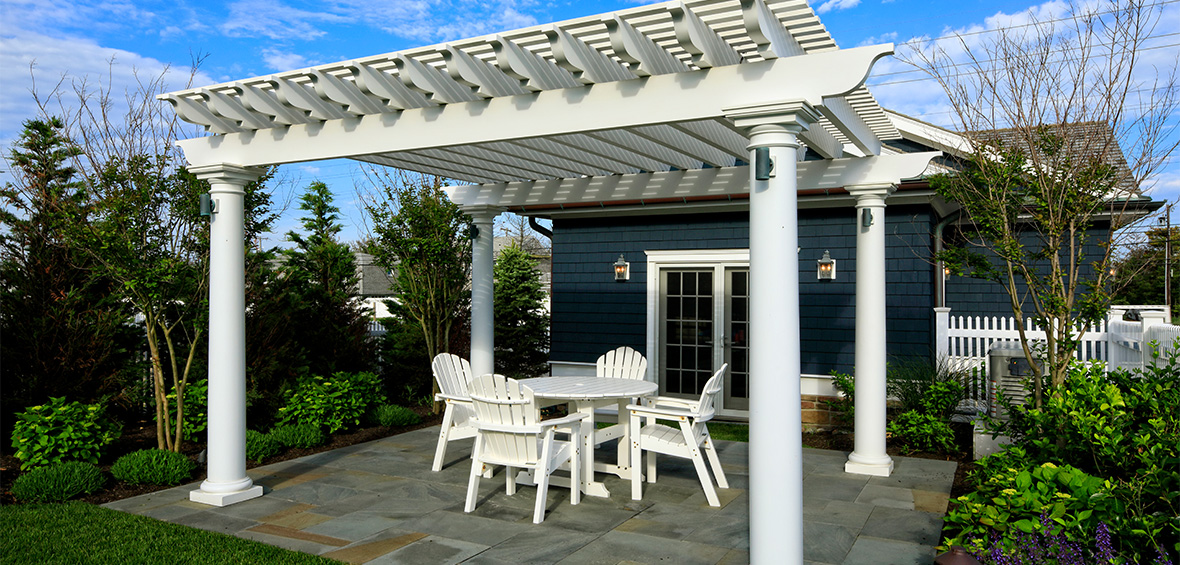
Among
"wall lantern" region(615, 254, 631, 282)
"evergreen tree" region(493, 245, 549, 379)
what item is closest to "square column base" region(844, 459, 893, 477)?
"wall lantern" region(615, 254, 631, 282)

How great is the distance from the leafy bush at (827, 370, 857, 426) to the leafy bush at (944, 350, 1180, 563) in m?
2.86

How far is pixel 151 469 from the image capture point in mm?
5453

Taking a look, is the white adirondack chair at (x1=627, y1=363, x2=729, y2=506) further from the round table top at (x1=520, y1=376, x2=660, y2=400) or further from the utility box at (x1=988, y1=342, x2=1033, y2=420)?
the utility box at (x1=988, y1=342, x2=1033, y2=420)

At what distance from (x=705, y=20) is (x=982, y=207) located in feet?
10.7

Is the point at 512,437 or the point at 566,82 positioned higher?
the point at 566,82

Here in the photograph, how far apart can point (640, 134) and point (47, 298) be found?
550cm

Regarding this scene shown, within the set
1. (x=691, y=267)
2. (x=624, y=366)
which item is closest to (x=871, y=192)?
(x=624, y=366)

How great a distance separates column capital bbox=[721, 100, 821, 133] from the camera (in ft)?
11.2

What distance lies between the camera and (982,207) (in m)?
5.54

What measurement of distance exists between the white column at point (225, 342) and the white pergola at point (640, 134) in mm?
11

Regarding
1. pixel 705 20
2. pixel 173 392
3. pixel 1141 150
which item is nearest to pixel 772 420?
pixel 705 20

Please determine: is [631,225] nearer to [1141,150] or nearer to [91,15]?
[1141,150]

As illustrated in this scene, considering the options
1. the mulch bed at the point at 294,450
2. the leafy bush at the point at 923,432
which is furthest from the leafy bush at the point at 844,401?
the leafy bush at the point at 923,432

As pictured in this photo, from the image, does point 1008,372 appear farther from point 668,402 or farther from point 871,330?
point 668,402
